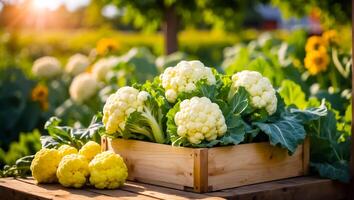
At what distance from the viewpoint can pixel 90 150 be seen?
3438mm

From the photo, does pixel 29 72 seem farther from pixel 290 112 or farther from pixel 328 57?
pixel 290 112

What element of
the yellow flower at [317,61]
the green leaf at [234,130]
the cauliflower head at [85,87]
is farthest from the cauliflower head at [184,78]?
the cauliflower head at [85,87]

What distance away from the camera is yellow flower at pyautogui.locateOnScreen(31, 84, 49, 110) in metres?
6.36

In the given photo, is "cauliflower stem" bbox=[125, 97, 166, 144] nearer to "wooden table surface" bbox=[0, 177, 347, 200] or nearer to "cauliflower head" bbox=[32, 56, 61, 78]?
"wooden table surface" bbox=[0, 177, 347, 200]

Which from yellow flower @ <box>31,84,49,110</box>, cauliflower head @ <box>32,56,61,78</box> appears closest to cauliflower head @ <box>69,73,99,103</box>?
yellow flower @ <box>31,84,49,110</box>

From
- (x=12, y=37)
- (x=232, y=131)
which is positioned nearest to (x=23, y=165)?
(x=232, y=131)

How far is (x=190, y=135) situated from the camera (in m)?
3.11

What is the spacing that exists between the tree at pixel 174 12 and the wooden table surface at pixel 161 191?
352 centimetres

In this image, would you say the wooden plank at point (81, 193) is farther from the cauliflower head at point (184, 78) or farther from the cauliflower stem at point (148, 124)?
the cauliflower head at point (184, 78)

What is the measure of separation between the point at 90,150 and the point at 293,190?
984 millimetres

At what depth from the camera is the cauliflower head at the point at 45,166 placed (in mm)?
3287

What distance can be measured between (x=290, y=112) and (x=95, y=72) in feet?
10.0

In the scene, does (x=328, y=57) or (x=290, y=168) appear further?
(x=328, y=57)

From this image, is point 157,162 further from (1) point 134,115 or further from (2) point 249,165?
(2) point 249,165
